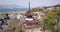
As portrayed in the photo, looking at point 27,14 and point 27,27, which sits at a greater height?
point 27,14

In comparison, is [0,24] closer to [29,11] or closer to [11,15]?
[11,15]

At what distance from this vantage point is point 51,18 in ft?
6.58

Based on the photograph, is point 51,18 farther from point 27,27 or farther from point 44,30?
point 27,27

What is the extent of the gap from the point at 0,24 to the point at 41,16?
28.2 inches

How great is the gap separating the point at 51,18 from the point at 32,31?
0.39 meters

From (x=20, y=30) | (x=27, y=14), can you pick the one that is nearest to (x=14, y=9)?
(x=27, y=14)

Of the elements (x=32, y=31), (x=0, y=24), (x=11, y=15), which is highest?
(x=11, y=15)

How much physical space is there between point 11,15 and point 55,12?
2.49 feet

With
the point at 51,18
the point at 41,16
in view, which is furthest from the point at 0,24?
the point at 51,18

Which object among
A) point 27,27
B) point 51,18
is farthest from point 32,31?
point 51,18

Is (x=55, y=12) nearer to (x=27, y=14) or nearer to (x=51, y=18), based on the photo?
(x=51, y=18)

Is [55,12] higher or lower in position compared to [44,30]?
higher

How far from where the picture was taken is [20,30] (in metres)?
1.99

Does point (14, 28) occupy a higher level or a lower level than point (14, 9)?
lower
